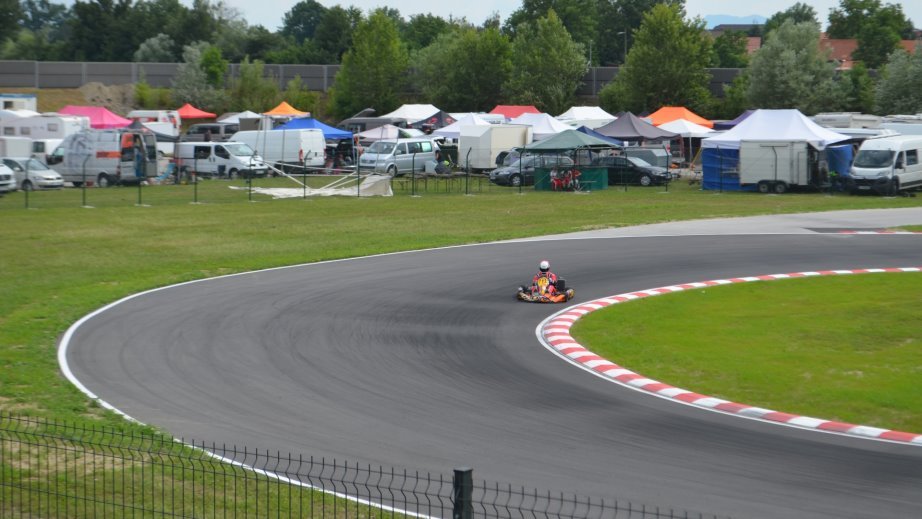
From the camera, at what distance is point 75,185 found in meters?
53.1

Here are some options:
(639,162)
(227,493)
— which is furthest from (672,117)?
(227,493)

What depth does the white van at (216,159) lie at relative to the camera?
56.6 meters

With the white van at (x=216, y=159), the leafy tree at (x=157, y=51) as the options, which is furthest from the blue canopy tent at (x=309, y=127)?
the leafy tree at (x=157, y=51)

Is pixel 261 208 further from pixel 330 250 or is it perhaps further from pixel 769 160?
pixel 769 160

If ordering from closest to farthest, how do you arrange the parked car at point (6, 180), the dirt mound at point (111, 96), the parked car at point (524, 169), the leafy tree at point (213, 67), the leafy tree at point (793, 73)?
the parked car at point (6, 180)
the parked car at point (524, 169)
the leafy tree at point (793, 73)
the dirt mound at point (111, 96)
the leafy tree at point (213, 67)

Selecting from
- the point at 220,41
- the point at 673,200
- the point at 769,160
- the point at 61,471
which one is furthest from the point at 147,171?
the point at 220,41

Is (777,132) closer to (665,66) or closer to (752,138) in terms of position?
(752,138)

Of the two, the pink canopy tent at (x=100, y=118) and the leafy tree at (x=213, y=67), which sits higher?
the leafy tree at (x=213, y=67)

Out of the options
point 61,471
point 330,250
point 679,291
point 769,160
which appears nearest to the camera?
point 61,471

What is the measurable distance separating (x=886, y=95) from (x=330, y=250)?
51730 millimetres

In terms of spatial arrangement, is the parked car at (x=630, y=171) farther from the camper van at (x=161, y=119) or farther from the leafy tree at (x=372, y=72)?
the leafy tree at (x=372, y=72)

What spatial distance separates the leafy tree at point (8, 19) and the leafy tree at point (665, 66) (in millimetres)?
83892

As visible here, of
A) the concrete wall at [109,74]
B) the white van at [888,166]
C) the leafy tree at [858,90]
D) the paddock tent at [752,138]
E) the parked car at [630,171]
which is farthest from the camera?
the concrete wall at [109,74]

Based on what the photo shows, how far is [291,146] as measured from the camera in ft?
201
